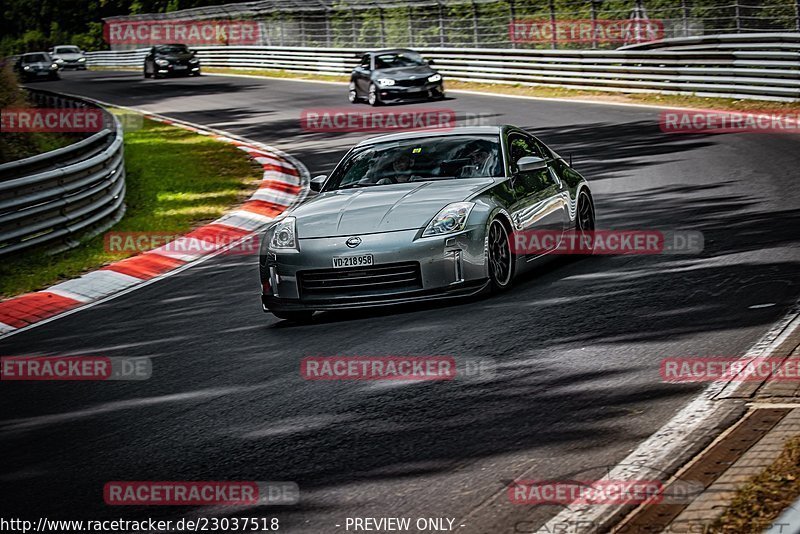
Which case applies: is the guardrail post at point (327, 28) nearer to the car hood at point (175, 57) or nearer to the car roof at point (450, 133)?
the car hood at point (175, 57)

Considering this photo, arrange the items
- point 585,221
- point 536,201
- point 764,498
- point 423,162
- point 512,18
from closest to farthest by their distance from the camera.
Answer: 1. point 764,498
2. point 536,201
3. point 423,162
4. point 585,221
5. point 512,18

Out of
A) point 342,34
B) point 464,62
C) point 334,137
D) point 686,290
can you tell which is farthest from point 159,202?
point 342,34

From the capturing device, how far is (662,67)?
86.6 feet

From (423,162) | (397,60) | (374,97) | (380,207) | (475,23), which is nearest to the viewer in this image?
(380,207)

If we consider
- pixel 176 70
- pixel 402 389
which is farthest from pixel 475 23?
pixel 402 389

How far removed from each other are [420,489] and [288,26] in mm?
46250

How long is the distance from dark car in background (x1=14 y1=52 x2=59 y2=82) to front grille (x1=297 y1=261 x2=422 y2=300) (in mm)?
50543

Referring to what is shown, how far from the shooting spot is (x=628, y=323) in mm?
7527

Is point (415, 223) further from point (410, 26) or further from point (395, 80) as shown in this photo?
point (410, 26)

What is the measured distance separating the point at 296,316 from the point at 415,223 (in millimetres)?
1208

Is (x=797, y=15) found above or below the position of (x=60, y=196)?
above

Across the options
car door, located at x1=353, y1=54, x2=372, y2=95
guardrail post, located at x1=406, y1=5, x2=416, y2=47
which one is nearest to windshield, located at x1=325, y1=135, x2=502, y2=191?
car door, located at x1=353, y1=54, x2=372, y2=95

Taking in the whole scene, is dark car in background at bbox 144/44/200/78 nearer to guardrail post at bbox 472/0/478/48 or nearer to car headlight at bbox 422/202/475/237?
guardrail post at bbox 472/0/478/48

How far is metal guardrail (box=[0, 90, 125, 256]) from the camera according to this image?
12.7 meters
